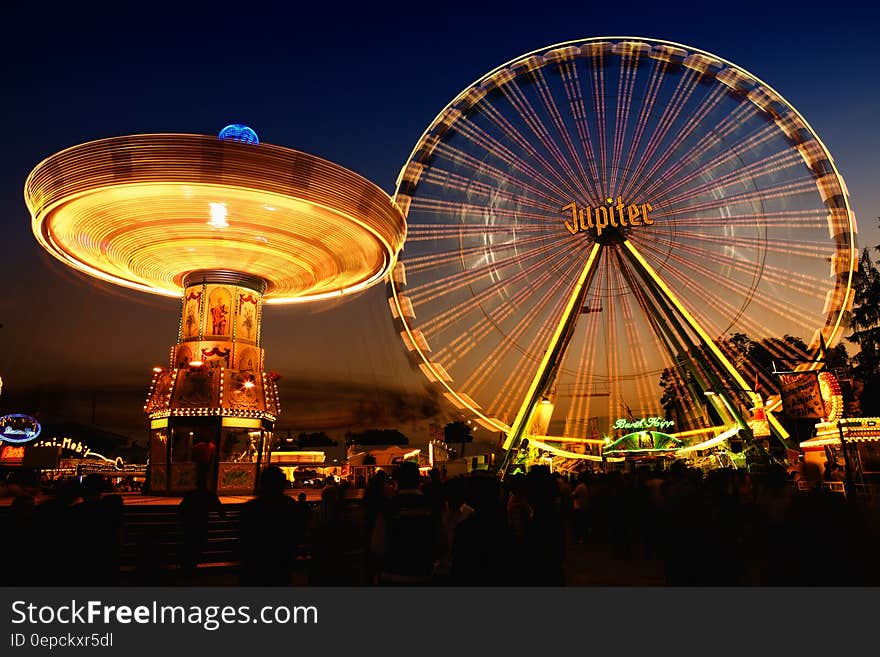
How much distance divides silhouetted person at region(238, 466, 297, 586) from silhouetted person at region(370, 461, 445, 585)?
2.64 ft

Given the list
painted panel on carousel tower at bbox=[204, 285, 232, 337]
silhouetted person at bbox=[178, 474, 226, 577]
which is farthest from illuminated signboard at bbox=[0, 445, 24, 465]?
silhouetted person at bbox=[178, 474, 226, 577]

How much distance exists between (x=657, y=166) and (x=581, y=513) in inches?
500

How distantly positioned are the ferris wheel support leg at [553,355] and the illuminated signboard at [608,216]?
2.91 ft

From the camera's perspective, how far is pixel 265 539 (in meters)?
4.30

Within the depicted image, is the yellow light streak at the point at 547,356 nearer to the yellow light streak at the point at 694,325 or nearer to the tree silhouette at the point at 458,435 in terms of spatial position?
Answer: the yellow light streak at the point at 694,325

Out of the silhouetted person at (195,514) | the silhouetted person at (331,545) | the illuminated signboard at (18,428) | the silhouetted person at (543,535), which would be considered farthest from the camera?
the illuminated signboard at (18,428)

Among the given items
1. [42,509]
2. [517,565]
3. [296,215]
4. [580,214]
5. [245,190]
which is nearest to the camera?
[517,565]

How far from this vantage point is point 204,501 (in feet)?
21.7

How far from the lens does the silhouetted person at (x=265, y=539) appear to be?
4289 millimetres

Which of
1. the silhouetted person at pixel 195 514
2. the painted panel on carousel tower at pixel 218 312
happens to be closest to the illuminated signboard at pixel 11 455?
the painted panel on carousel tower at pixel 218 312

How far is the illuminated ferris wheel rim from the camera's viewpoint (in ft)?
42.7

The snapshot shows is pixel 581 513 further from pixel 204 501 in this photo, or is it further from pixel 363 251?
pixel 363 251

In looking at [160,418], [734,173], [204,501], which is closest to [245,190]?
[160,418]

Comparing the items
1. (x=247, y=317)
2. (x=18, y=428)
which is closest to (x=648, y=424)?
(x=247, y=317)
